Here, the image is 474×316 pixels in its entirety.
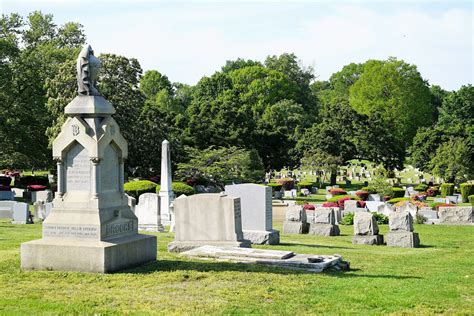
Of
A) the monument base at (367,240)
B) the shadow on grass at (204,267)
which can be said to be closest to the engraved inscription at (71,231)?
the shadow on grass at (204,267)

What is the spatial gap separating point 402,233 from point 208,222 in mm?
6218

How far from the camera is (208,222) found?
14938 mm

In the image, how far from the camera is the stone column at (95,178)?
36.3 ft

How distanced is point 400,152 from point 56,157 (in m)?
51.7

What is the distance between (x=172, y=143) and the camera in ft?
160

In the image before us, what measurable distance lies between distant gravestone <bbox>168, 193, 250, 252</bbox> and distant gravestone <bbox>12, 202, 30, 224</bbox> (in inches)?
461

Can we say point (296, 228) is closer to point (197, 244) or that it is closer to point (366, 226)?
point (366, 226)

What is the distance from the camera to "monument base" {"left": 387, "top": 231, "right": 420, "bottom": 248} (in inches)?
712

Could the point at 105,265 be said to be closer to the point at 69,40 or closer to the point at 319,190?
the point at 319,190

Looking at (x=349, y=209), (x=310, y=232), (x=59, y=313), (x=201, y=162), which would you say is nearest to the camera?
(x=59, y=313)

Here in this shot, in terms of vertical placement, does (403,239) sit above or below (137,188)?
below

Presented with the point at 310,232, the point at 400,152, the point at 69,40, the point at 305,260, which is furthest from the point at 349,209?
the point at 69,40

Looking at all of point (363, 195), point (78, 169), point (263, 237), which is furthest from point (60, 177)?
point (363, 195)

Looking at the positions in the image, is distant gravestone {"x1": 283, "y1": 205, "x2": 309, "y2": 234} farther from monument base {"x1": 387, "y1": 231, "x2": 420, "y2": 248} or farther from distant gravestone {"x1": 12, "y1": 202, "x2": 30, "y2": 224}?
distant gravestone {"x1": 12, "y1": 202, "x2": 30, "y2": 224}
